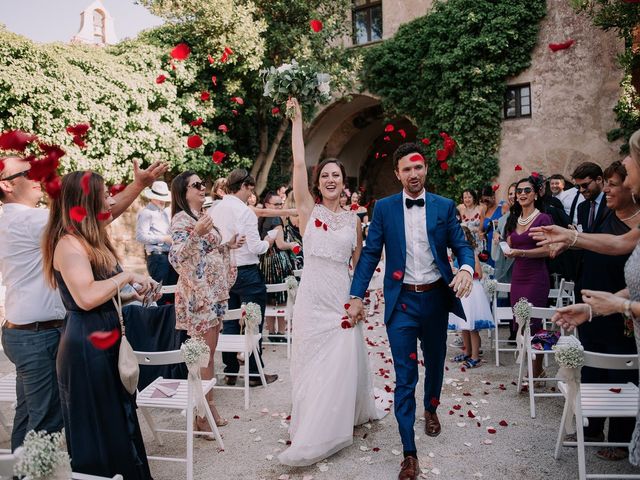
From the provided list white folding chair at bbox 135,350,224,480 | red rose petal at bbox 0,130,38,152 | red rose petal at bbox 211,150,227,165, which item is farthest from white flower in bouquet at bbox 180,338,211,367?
red rose petal at bbox 211,150,227,165

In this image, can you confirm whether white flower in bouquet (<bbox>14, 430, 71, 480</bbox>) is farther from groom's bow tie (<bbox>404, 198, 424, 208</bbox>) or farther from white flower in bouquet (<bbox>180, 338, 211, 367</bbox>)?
groom's bow tie (<bbox>404, 198, 424, 208</bbox>)

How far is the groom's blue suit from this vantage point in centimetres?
377

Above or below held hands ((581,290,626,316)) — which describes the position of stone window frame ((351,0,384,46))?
above

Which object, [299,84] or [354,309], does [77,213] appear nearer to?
[354,309]

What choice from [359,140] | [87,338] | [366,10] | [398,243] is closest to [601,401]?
[398,243]

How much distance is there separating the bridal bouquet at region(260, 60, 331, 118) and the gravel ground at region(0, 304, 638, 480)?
306cm

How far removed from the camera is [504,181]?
561 inches

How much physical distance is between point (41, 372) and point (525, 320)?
4.18m

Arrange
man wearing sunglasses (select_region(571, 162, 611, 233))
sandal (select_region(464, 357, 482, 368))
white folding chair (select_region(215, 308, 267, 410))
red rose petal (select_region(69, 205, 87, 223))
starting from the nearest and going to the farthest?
1. red rose petal (select_region(69, 205, 87, 223))
2. white folding chair (select_region(215, 308, 267, 410))
3. man wearing sunglasses (select_region(571, 162, 611, 233))
4. sandal (select_region(464, 357, 482, 368))

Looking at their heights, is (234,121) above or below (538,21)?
below

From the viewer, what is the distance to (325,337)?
3.97 m

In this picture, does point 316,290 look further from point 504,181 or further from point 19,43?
point 504,181

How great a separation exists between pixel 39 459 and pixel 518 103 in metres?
14.6

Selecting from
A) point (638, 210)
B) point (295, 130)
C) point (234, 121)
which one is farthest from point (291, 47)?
point (638, 210)
